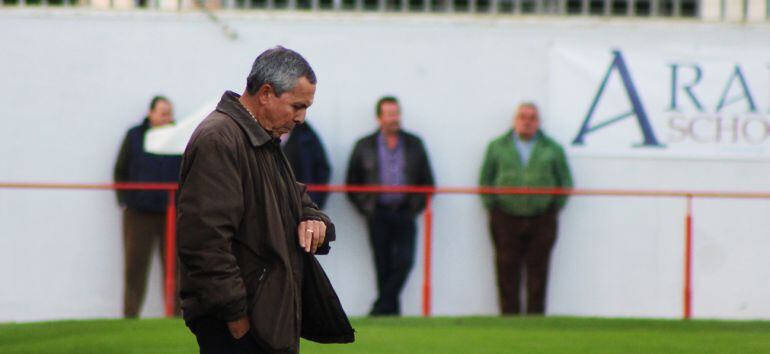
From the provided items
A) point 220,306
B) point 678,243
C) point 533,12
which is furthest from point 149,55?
point 220,306

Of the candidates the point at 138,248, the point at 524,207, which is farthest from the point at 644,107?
the point at 138,248

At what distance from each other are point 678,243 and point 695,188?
126cm

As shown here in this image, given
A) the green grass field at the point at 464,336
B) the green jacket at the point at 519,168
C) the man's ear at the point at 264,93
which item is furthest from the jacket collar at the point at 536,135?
the man's ear at the point at 264,93

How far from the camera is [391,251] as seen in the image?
1134cm

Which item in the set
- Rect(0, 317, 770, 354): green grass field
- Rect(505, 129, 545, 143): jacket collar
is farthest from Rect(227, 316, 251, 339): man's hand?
Rect(505, 129, 545, 143): jacket collar

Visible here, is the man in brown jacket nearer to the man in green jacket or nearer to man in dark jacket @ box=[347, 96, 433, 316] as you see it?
man in dark jacket @ box=[347, 96, 433, 316]

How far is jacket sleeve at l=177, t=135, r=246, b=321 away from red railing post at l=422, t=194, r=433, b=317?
6.74 metres

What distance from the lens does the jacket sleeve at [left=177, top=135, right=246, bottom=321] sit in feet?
13.2

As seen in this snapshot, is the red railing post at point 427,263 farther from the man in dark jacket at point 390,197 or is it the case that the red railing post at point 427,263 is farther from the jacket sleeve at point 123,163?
the jacket sleeve at point 123,163

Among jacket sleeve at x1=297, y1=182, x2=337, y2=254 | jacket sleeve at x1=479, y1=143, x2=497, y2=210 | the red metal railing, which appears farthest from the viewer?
jacket sleeve at x1=479, y1=143, x2=497, y2=210

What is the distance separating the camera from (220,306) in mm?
4027

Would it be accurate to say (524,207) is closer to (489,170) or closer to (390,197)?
(489,170)

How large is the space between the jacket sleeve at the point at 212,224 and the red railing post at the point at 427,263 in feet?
22.1

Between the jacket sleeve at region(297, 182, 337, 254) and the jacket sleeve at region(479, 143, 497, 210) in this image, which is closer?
the jacket sleeve at region(297, 182, 337, 254)
